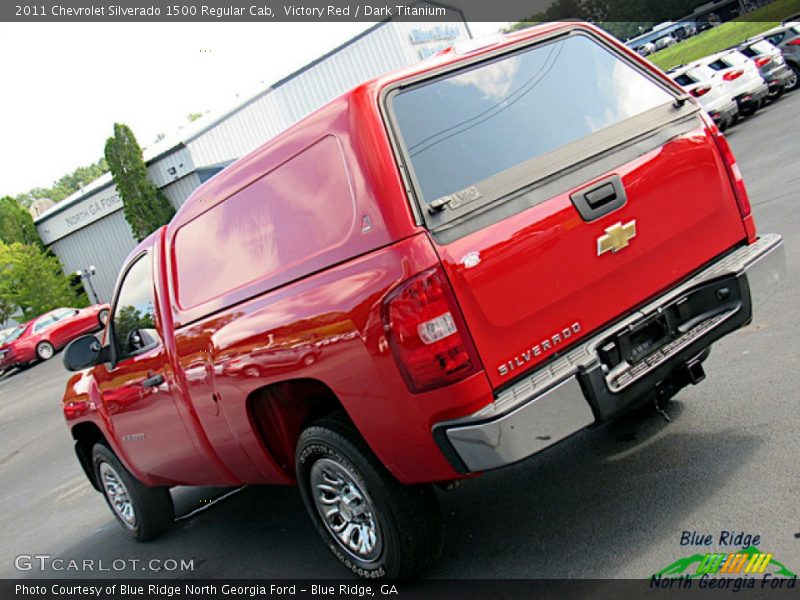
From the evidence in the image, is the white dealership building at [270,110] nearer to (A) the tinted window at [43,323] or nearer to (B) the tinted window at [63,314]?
(B) the tinted window at [63,314]

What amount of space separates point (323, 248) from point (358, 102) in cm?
67

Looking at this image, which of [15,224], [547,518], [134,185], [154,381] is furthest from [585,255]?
[15,224]

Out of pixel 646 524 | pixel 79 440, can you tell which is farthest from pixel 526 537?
pixel 79 440

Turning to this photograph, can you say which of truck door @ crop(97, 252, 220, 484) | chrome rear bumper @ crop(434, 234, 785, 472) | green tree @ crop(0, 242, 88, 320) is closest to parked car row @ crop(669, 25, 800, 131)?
truck door @ crop(97, 252, 220, 484)

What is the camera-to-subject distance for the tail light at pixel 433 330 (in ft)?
11.2

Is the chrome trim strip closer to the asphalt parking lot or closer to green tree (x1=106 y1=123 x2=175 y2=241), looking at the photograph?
the asphalt parking lot

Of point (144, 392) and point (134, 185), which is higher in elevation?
point (134, 185)

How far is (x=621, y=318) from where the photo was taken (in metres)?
3.92

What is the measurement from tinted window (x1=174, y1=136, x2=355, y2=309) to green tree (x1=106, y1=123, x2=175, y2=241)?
35.2m

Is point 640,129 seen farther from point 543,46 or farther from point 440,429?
point 440,429

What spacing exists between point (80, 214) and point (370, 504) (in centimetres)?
4453

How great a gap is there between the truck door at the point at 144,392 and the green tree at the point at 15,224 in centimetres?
4347

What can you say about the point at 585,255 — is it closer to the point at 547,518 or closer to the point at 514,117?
the point at 514,117

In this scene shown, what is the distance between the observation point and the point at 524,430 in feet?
11.1
